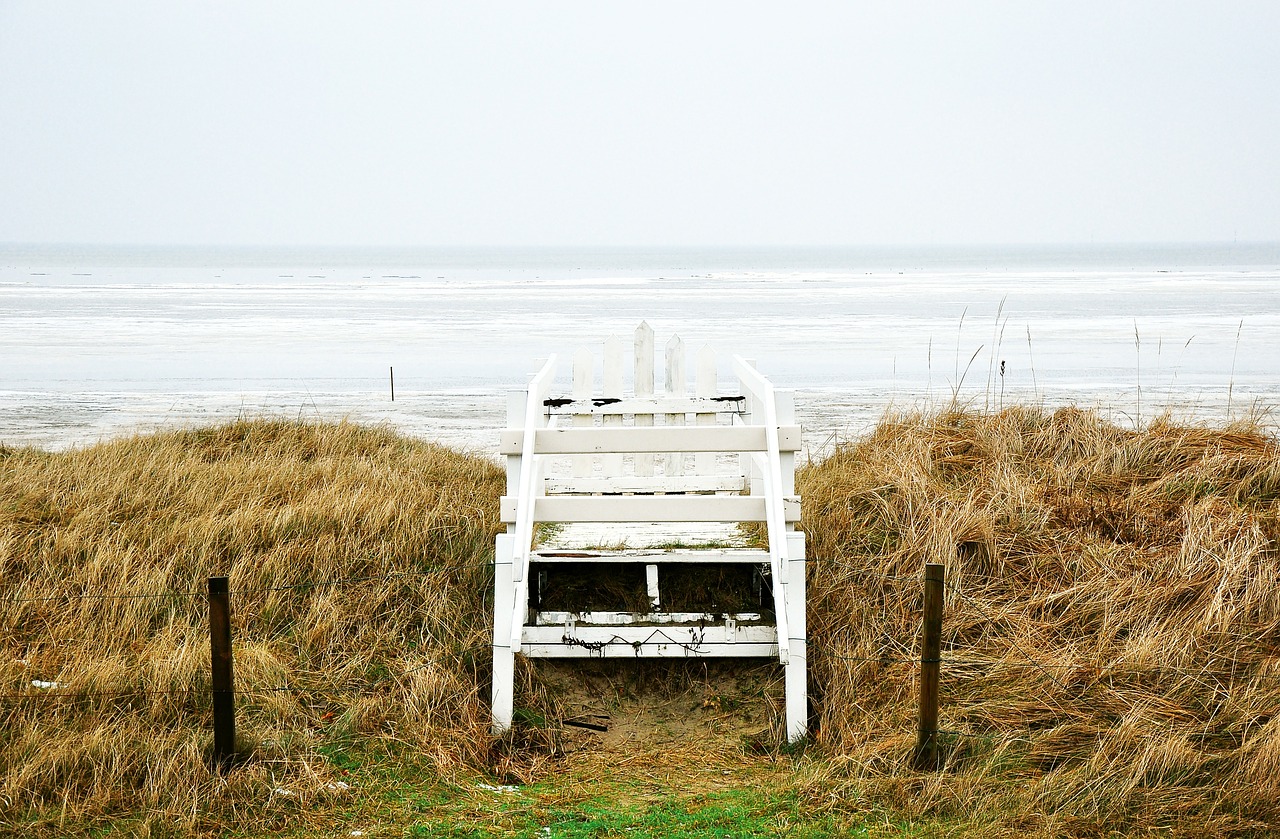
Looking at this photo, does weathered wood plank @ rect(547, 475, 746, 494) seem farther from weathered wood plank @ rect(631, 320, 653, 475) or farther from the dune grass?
the dune grass

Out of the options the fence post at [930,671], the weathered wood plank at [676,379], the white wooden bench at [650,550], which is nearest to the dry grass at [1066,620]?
the fence post at [930,671]

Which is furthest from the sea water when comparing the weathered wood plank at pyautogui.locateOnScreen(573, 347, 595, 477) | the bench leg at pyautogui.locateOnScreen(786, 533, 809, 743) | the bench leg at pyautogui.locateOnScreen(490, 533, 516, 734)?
the bench leg at pyautogui.locateOnScreen(490, 533, 516, 734)

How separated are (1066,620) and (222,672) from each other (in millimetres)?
4668

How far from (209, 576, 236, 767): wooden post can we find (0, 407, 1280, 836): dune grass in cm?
12

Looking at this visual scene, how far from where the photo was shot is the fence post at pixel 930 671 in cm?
480

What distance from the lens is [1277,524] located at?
21.8ft

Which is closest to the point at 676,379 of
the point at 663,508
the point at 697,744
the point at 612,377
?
the point at 612,377

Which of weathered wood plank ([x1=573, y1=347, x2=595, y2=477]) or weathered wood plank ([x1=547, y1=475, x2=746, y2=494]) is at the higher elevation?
weathered wood plank ([x1=573, y1=347, x2=595, y2=477])

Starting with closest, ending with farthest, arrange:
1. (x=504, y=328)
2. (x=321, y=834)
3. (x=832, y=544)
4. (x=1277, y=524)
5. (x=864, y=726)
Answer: (x=321, y=834) < (x=864, y=726) < (x=1277, y=524) < (x=832, y=544) < (x=504, y=328)

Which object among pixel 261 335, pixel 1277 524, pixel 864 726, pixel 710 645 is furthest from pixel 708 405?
pixel 261 335

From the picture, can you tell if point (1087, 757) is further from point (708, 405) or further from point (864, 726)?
point (708, 405)

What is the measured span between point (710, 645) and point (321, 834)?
2288mm

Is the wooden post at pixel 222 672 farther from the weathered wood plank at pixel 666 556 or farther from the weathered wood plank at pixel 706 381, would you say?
the weathered wood plank at pixel 706 381

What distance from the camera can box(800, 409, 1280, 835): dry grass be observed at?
15.7 ft
